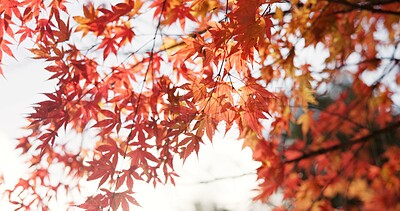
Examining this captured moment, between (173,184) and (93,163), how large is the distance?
0.52m

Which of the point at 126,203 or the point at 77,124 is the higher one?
the point at 77,124

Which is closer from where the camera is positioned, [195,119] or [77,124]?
[195,119]

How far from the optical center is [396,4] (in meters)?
2.22

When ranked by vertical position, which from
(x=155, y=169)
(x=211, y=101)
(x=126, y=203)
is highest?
(x=211, y=101)

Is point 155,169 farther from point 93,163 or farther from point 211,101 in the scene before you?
point 211,101

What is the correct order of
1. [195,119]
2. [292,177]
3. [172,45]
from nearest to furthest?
[195,119]
[172,45]
[292,177]

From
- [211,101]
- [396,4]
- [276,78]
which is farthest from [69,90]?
[396,4]

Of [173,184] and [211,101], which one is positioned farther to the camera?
[173,184]

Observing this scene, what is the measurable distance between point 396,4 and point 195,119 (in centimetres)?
134

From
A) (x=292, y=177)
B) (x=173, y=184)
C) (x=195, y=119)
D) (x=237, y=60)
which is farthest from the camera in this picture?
(x=292, y=177)

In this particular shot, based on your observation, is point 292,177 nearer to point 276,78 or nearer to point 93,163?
point 276,78

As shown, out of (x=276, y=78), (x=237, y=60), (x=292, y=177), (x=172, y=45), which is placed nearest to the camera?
(x=237, y=60)

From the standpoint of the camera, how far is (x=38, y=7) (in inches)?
76.7

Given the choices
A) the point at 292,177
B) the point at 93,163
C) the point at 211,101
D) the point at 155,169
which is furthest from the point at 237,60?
the point at 292,177
